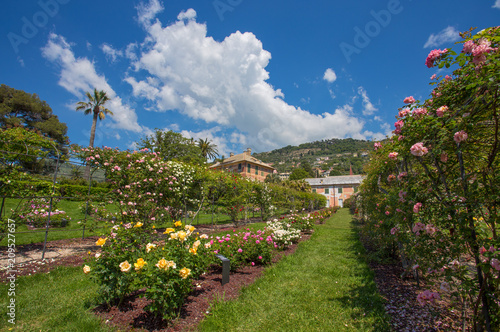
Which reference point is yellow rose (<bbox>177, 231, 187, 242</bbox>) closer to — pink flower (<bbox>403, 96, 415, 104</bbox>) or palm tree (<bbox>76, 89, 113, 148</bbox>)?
pink flower (<bbox>403, 96, 415, 104</bbox>)

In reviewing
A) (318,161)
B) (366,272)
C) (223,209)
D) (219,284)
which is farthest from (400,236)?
(318,161)

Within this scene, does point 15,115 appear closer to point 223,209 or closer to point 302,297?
point 223,209

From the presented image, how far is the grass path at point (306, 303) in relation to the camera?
8.55ft

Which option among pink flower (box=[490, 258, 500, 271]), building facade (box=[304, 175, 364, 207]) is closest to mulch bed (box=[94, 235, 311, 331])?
pink flower (box=[490, 258, 500, 271])

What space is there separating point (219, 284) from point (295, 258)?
2.44 m

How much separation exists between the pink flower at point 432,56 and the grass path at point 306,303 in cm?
307

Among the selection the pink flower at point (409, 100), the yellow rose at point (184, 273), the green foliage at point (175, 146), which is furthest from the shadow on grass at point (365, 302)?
the green foliage at point (175, 146)

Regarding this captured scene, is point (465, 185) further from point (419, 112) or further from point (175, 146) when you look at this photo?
point (175, 146)

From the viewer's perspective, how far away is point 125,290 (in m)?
2.67

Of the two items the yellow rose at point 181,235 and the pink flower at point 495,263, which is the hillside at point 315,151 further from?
the pink flower at point 495,263

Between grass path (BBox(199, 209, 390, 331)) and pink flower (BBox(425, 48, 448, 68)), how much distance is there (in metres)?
3.07

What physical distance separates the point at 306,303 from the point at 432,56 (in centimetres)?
351

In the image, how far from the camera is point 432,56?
2.33m

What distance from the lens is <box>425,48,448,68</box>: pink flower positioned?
7.52ft
